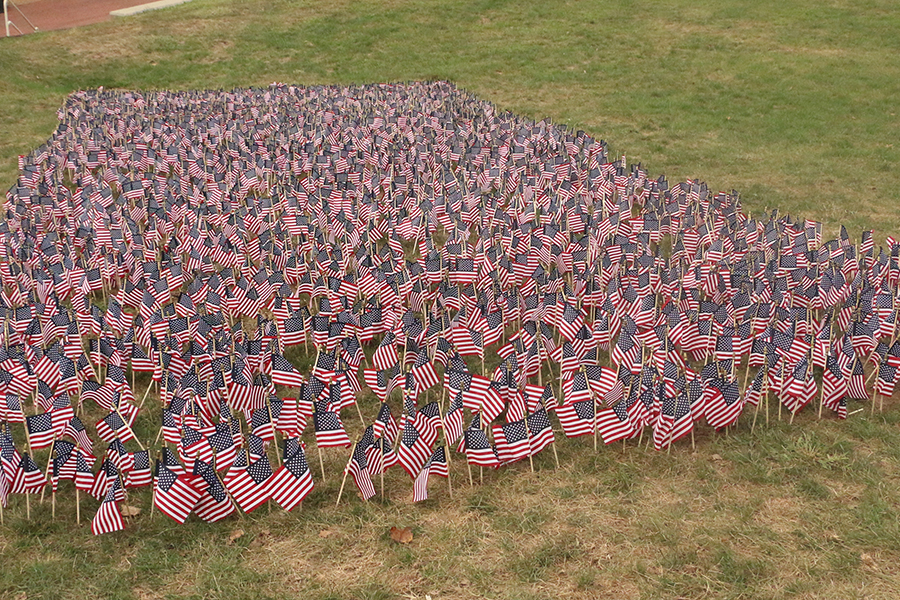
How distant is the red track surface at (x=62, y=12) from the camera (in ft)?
136

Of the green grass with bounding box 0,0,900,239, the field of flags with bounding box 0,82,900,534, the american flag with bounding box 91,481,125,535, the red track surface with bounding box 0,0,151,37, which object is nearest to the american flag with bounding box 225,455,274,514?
the field of flags with bounding box 0,82,900,534

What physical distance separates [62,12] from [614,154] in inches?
1264

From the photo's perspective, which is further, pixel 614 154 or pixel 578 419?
pixel 614 154

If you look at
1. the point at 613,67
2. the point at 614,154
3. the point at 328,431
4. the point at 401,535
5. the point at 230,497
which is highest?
the point at 613,67

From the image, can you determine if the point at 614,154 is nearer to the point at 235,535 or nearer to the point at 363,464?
the point at 363,464

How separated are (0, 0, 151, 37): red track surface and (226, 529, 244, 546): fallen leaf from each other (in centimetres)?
3795

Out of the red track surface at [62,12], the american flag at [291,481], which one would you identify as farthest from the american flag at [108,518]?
the red track surface at [62,12]

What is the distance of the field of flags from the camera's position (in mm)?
8977

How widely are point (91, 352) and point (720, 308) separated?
789 cm

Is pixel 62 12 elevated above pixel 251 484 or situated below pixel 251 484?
above

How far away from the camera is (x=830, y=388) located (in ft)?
32.5

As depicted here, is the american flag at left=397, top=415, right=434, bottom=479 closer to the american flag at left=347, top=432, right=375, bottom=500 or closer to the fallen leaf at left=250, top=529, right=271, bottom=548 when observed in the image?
the american flag at left=347, top=432, right=375, bottom=500

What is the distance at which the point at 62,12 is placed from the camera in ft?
144

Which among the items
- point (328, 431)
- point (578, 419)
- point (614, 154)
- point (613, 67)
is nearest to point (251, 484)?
point (328, 431)
